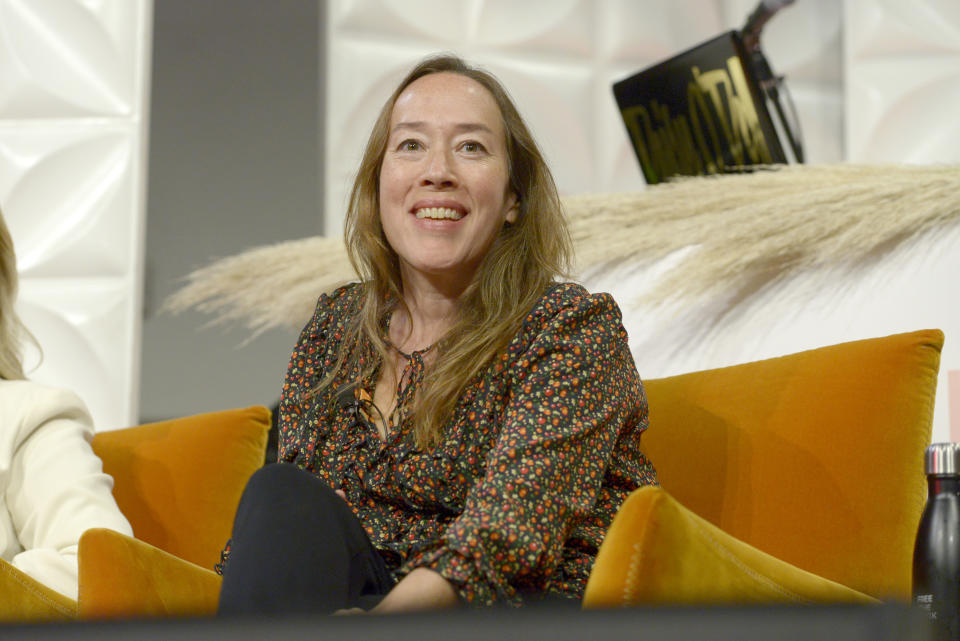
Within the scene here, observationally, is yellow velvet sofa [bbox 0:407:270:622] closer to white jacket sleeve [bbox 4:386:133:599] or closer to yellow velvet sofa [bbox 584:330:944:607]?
white jacket sleeve [bbox 4:386:133:599]

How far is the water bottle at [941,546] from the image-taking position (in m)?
1.34

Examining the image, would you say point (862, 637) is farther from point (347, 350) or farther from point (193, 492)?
point (193, 492)

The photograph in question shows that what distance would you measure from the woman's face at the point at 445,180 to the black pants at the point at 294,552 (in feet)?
1.77

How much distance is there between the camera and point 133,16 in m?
3.31

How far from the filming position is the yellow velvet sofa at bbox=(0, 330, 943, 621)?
134 centimetres

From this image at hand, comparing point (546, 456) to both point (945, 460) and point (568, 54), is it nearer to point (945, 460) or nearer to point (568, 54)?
point (945, 460)

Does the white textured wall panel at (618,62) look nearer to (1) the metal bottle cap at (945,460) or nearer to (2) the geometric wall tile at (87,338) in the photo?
(2) the geometric wall tile at (87,338)

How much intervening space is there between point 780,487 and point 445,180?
0.67 meters

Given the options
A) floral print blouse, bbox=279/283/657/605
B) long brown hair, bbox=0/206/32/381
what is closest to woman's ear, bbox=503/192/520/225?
floral print blouse, bbox=279/283/657/605

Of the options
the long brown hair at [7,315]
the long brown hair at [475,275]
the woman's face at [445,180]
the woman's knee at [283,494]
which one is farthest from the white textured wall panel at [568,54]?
the woman's knee at [283,494]

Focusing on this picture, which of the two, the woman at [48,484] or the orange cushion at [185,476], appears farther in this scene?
the orange cushion at [185,476]

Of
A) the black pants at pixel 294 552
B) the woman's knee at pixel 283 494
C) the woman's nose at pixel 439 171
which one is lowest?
the black pants at pixel 294 552

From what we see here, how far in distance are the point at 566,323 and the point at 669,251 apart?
0.72 meters

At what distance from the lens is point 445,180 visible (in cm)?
175
